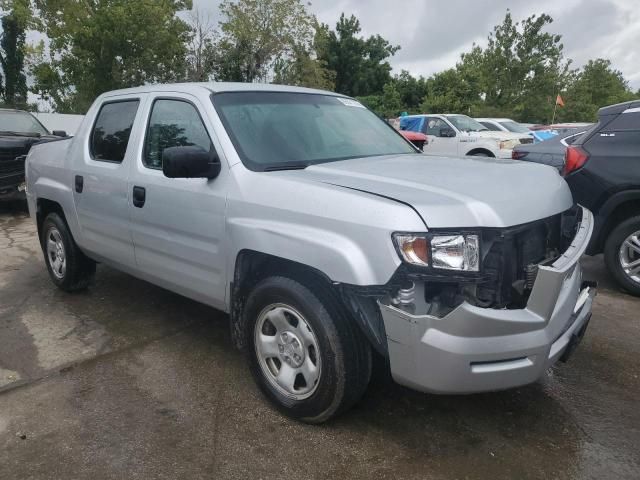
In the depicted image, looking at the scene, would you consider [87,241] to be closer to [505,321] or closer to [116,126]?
[116,126]

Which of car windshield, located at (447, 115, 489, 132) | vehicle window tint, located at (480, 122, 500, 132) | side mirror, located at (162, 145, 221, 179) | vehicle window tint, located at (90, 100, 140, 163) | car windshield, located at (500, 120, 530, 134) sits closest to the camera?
side mirror, located at (162, 145, 221, 179)

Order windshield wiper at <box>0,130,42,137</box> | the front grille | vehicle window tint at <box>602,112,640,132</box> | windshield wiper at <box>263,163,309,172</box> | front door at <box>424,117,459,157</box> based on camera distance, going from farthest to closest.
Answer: front door at <box>424,117,459,157</box>
windshield wiper at <box>0,130,42,137</box>
vehicle window tint at <box>602,112,640,132</box>
windshield wiper at <box>263,163,309,172</box>
the front grille

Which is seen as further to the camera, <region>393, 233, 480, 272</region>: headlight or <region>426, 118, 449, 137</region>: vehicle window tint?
<region>426, 118, 449, 137</region>: vehicle window tint

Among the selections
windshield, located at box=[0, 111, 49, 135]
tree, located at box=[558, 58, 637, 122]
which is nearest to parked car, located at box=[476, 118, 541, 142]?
windshield, located at box=[0, 111, 49, 135]

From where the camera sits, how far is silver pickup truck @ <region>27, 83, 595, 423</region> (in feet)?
7.76

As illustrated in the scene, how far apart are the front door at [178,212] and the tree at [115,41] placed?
23.3 m

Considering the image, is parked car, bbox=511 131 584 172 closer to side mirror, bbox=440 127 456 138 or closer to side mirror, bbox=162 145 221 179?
side mirror, bbox=162 145 221 179

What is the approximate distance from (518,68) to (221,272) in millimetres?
37804

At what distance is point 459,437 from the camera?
281 cm

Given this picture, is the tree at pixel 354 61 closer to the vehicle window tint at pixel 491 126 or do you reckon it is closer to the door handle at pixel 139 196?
the vehicle window tint at pixel 491 126

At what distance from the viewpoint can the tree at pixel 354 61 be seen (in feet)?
137

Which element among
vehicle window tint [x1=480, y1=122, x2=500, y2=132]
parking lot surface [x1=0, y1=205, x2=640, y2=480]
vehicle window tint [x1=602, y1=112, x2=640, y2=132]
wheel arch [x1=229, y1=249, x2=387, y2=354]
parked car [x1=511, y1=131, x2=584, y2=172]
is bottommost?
parking lot surface [x1=0, y1=205, x2=640, y2=480]

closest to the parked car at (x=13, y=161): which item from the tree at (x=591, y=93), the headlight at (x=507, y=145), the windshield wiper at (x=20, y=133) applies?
the windshield wiper at (x=20, y=133)

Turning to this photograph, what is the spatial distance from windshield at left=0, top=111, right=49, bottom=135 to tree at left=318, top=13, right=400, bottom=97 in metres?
32.6
